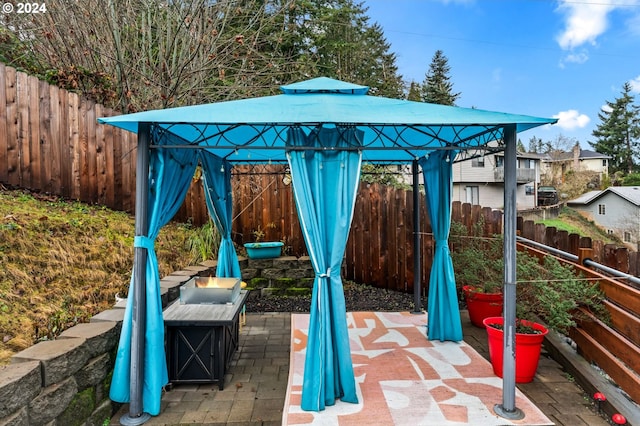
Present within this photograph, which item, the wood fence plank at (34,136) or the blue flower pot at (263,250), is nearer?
the wood fence plank at (34,136)

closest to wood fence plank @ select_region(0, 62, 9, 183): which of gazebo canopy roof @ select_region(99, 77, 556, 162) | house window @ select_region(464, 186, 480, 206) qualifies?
gazebo canopy roof @ select_region(99, 77, 556, 162)

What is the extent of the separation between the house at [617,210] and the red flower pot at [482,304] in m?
13.0

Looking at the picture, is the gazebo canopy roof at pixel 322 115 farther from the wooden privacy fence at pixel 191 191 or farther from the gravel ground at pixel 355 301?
the gravel ground at pixel 355 301

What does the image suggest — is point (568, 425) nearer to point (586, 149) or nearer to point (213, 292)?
point (213, 292)

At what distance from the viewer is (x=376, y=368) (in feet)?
10.3

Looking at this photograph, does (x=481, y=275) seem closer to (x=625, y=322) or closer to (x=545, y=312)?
(x=545, y=312)

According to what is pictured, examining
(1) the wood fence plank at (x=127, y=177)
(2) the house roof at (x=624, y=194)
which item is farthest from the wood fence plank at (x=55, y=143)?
(2) the house roof at (x=624, y=194)

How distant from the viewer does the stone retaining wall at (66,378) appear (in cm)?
164

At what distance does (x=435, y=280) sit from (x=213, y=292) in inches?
92.5

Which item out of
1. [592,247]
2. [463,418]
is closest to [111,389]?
[463,418]

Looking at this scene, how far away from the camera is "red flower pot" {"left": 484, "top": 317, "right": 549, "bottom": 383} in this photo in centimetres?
285

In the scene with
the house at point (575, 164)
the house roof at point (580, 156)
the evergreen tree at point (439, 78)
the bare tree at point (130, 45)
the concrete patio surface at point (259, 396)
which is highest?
the evergreen tree at point (439, 78)

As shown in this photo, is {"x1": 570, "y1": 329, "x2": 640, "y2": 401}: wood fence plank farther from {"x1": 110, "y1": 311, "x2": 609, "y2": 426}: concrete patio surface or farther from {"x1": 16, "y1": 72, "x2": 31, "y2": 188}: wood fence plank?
{"x1": 16, "y1": 72, "x2": 31, "y2": 188}: wood fence plank

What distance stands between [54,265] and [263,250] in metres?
2.83
